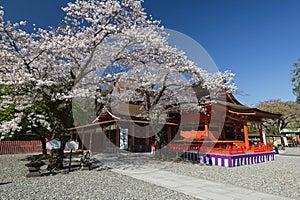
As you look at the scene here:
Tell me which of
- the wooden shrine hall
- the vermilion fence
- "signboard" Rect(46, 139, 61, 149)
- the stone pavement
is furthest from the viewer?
the vermilion fence

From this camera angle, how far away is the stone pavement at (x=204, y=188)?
4.94m

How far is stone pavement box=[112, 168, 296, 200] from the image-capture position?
4941 millimetres

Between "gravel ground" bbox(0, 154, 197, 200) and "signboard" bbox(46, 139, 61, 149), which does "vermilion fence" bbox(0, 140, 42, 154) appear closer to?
"signboard" bbox(46, 139, 61, 149)

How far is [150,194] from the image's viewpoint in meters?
5.17

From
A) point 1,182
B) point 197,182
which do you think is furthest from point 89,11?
point 197,182

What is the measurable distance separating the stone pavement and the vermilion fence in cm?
1788

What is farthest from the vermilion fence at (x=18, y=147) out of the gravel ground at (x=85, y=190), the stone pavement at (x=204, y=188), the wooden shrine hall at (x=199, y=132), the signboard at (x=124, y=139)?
the stone pavement at (x=204, y=188)

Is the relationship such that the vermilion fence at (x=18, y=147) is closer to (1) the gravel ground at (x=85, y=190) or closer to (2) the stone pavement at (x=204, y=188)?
(1) the gravel ground at (x=85, y=190)

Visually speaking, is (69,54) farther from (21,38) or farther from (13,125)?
(13,125)

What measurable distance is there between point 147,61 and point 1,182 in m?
8.07

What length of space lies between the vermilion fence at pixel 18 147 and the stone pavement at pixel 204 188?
704 inches

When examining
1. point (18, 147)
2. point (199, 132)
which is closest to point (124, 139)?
point (199, 132)

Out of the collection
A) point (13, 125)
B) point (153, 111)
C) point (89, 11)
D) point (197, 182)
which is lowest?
point (197, 182)

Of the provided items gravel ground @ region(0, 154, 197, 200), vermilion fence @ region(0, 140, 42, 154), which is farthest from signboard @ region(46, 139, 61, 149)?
vermilion fence @ region(0, 140, 42, 154)
